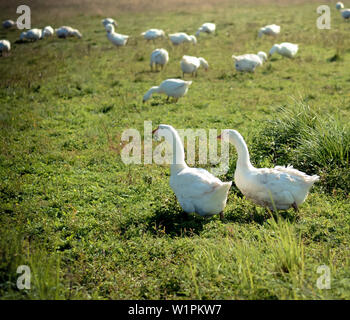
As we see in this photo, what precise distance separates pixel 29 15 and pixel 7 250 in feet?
110

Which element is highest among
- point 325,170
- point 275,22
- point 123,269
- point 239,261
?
point 275,22

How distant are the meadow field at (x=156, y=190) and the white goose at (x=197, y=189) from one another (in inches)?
11.0

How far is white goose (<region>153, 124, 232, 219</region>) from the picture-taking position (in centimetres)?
535

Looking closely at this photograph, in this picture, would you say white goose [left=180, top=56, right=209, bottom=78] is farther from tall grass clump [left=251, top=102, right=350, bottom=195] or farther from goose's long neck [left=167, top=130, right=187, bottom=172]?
goose's long neck [left=167, top=130, right=187, bottom=172]

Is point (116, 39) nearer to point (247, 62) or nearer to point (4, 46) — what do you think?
point (4, 46)

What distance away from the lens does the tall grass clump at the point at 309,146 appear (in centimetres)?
635

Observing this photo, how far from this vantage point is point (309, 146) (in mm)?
6738

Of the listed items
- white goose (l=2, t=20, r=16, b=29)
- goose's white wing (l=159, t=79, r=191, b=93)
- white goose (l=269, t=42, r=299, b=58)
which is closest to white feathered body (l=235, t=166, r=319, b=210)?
goose's white wing (l=159, t=79, r=191, b=93)

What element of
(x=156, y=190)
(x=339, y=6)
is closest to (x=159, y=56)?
(x=156, y=190)

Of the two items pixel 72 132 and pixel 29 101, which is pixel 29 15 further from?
pixel 72 132

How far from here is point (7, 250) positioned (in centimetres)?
404

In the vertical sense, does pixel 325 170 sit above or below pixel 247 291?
above
